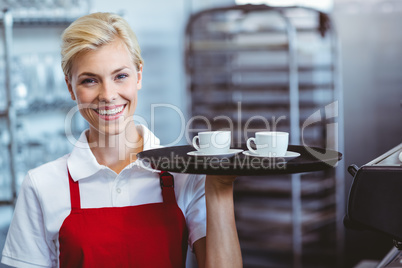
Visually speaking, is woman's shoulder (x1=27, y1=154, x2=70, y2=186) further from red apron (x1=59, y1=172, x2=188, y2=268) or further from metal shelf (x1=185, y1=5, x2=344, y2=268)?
metal shelf (x1=185, y1=5, x2=344, y2=268)

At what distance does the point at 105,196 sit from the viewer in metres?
1.36

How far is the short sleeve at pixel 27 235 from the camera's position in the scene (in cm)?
135

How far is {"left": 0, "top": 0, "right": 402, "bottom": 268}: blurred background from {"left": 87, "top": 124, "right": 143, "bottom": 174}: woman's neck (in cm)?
126

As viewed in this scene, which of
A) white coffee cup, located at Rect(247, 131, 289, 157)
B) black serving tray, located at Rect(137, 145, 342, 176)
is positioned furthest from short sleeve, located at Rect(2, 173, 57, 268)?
white coffee cup, located at Rect(247, 131, 289, 157)

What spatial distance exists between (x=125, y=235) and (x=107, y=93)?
1.29 feet

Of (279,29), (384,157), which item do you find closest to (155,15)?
(279,29)

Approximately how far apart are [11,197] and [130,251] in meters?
1.65

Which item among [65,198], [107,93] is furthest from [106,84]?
[65,198]

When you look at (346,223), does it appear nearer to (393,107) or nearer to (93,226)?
(93,226)

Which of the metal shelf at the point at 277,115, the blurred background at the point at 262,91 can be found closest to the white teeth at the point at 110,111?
the blurred background at the point at 262,91

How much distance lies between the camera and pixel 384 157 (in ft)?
3.29

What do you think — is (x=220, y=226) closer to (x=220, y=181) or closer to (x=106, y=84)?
(x=220, y=181)

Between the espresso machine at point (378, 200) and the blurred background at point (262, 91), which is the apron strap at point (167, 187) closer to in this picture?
the espresso machine at point (378, 200)

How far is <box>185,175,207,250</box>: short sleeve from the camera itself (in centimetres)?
135
